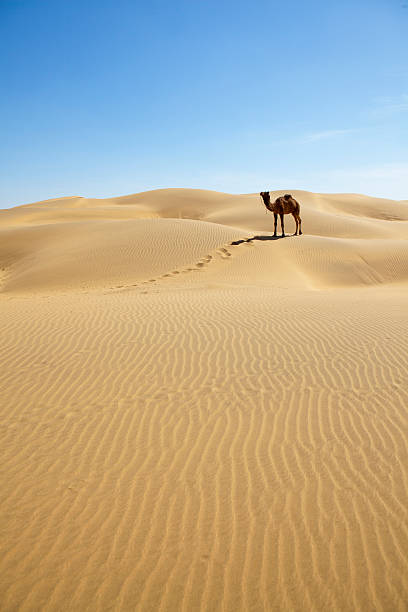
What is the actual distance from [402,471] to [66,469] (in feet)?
10.1

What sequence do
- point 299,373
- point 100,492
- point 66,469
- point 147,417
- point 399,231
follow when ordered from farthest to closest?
point 399,231
point 299,373
point 147,417
point 66,469
point 100,492

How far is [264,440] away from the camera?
4523 mm

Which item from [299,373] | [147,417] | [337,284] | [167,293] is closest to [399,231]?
[337,284]

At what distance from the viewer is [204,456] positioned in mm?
4277

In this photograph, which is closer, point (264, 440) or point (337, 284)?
point (264, 440)

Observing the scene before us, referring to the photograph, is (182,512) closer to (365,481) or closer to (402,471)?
(365,481)

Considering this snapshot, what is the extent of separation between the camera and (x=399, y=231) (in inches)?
1271

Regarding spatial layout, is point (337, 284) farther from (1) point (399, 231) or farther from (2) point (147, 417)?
(1) point (399, 231)

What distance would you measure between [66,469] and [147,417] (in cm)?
Answer: 115

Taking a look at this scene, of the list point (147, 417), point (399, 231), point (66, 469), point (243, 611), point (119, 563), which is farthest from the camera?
point (399, 231)

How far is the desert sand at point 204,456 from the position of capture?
9.70 feet

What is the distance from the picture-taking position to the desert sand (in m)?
2.96

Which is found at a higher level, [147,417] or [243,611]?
[147,417]

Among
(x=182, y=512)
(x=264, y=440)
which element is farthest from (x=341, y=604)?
(x=264, y=440)
